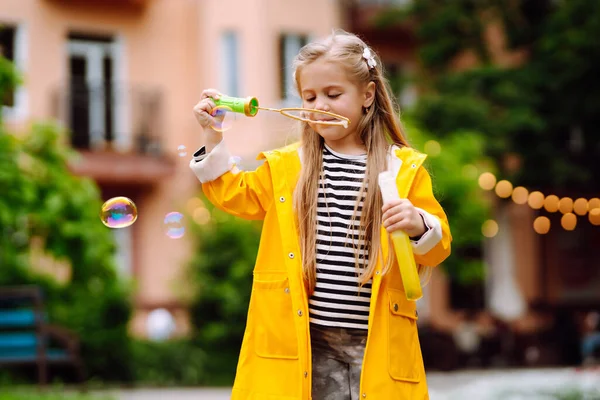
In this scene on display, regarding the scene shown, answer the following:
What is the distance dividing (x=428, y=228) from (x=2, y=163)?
4987 millimetres

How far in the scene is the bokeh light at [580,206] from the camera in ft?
59.8

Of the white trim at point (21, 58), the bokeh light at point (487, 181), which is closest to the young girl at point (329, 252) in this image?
the bokeh light at point (487, 181)

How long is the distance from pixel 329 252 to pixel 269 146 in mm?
12048

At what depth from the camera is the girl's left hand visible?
10.1ft

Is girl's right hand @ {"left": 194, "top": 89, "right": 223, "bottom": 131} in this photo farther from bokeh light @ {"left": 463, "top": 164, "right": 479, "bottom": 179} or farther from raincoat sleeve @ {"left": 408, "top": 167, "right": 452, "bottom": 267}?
bokeh light @ {"left": 463, "top": 164, "right": 479, "bottom": 179}

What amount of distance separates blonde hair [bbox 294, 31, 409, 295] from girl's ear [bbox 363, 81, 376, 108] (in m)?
0.02

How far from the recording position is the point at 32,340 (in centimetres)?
1011

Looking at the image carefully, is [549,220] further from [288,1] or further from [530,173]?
[288,1]

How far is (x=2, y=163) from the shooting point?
7.45 metres

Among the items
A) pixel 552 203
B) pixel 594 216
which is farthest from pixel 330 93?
pixel 594 216

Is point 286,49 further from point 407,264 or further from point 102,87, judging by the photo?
point 407,264

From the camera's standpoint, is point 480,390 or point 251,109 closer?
point 251,109

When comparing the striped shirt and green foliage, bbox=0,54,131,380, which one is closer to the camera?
the striped shirt

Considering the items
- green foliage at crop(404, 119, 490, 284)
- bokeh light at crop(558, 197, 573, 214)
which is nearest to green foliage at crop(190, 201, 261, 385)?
green foliage at crop(404, 119, 490, 284)
